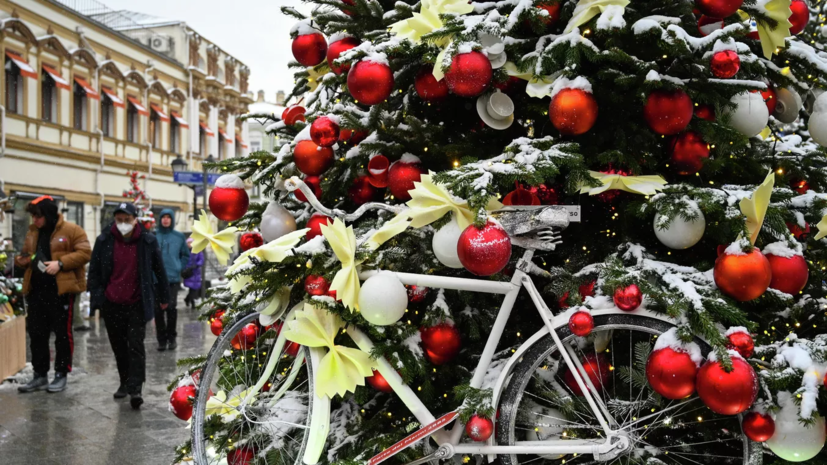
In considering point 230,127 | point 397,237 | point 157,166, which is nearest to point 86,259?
point 397,237

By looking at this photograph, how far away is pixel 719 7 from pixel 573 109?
604mm

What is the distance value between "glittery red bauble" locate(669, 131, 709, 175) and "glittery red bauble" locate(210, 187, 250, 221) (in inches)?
70.7

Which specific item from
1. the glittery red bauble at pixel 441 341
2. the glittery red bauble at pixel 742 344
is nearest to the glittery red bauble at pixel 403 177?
the glittery red bauble at pixel 441 341

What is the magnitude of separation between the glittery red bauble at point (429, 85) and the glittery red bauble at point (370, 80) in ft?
0.42

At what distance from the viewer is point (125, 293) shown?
5.50 metres

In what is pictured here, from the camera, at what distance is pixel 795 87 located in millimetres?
2691

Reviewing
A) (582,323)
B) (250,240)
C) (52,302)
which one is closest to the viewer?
(582,323)

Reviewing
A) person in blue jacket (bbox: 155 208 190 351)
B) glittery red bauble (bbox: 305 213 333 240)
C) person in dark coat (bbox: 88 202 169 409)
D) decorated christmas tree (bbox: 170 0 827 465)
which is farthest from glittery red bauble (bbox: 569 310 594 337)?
person in blue jacket (bbox: 155 208 190 351)

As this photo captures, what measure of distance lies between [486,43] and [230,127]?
30343 mm

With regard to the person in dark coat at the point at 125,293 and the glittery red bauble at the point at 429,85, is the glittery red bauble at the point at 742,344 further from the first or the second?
the person in dark coat at the point at 125,293

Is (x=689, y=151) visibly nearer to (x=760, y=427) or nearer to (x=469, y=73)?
(x=469, y=73)

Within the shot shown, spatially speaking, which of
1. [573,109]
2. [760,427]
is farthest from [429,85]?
[760,427]

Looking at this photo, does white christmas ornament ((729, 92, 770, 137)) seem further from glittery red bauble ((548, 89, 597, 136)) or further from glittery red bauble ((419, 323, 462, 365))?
glittery red bauble ((419, 323, 462, 365))

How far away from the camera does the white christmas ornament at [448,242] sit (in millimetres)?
2195
